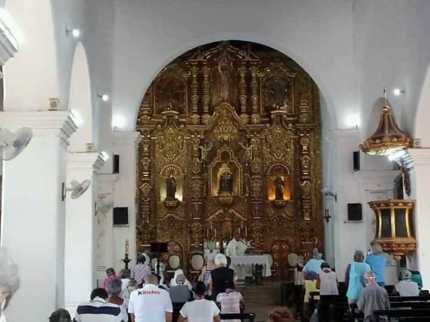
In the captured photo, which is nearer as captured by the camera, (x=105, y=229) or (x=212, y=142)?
(x=105, y=229)

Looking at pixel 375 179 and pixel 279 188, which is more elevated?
pixel 279 188

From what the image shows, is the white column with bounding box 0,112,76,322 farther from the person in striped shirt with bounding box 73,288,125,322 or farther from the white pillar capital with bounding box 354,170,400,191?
the white pillar capital with bounding box 354,170,400,191

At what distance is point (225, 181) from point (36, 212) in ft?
44.4

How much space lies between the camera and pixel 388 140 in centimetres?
1258

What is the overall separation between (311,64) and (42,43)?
9.90 meters

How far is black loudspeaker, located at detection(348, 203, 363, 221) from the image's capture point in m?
16.8

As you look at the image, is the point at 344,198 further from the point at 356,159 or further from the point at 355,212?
the point at 356,159

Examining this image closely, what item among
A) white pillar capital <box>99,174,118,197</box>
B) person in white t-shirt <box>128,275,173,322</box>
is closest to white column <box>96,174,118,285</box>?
white pillar capital <box>99,174,118,197</box>

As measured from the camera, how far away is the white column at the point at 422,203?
1266 cm

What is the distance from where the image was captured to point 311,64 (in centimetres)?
1778

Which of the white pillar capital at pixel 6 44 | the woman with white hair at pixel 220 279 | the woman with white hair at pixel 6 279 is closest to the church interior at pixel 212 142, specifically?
the white pillar capital at pixel 6 44

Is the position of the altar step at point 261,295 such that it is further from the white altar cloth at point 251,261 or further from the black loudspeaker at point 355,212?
the black loudspeaker at point 355,212

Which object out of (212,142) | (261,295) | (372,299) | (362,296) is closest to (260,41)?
(212,142)

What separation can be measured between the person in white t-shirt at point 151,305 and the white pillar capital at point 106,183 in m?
8.78
